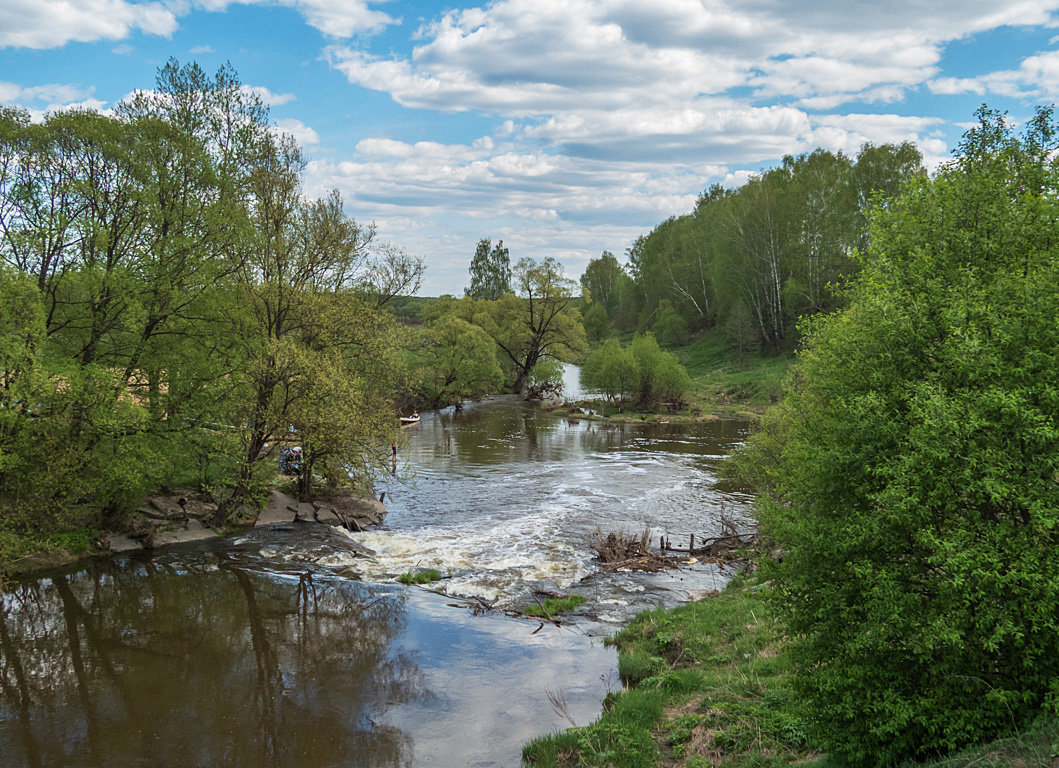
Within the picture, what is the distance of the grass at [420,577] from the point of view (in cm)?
2150

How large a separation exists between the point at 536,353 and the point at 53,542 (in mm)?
61948

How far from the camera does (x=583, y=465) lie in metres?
41.5

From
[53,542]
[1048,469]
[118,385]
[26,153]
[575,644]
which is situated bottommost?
[575,644]

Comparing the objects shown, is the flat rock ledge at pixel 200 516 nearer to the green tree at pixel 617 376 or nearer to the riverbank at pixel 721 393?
the riverbank at pixel 721 393

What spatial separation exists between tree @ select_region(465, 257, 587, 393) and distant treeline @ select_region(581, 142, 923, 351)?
5.16m

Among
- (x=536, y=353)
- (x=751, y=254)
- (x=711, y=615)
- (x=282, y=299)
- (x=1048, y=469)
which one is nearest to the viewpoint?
(x=1048, y=469)

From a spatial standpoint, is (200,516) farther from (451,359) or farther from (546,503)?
(451,359)

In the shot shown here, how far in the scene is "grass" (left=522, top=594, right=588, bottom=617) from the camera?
18781 mm

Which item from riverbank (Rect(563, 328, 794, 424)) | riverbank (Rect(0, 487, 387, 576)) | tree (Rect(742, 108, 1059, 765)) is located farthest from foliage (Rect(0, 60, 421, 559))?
riverbank (Rect(563, 328, 794, 424))

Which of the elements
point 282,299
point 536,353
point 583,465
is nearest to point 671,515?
point 583,465

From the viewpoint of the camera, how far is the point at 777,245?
7194cm

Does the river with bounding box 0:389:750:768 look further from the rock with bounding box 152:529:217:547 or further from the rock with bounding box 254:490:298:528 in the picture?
the rock with bounding box 254:490:298:528

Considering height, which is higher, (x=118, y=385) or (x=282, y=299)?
(x=282, y=299)

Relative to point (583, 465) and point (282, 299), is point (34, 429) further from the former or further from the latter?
point (583, 465)
